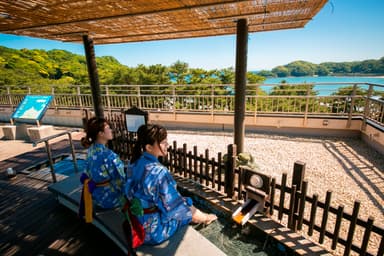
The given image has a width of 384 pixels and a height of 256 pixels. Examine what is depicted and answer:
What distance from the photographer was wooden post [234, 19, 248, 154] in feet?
11.7

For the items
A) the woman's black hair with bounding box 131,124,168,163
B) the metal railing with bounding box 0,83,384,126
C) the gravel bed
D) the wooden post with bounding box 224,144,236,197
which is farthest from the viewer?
the metal railing with bounding box 0,83,384,126

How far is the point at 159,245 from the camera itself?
1.74 meters

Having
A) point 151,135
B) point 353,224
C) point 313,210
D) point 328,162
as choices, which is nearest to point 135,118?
point 151,135

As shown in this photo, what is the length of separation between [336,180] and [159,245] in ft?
12.4

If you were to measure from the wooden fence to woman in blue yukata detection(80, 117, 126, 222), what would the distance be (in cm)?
138

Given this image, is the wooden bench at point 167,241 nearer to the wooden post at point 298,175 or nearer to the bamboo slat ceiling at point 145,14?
the wooden post at point 298,175

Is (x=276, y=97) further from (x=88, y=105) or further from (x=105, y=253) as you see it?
(x=88, y=105)

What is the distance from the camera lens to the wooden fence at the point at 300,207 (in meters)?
1.88

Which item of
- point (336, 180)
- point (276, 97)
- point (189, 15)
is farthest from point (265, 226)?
point (276, 97)

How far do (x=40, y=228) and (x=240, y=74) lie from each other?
4.03 meters

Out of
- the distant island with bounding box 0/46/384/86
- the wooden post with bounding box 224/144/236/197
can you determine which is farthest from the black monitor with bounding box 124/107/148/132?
the distant island with bounding box 0/46/384/86

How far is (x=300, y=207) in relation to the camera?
87.1 inches

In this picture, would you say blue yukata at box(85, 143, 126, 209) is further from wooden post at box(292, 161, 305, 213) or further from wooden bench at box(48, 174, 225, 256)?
wooden post at box(292, 161, 305, 213)

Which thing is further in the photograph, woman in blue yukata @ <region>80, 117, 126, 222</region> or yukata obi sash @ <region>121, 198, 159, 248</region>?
woman in blue yukata @ <region>80, 117, 126, 222</region>
